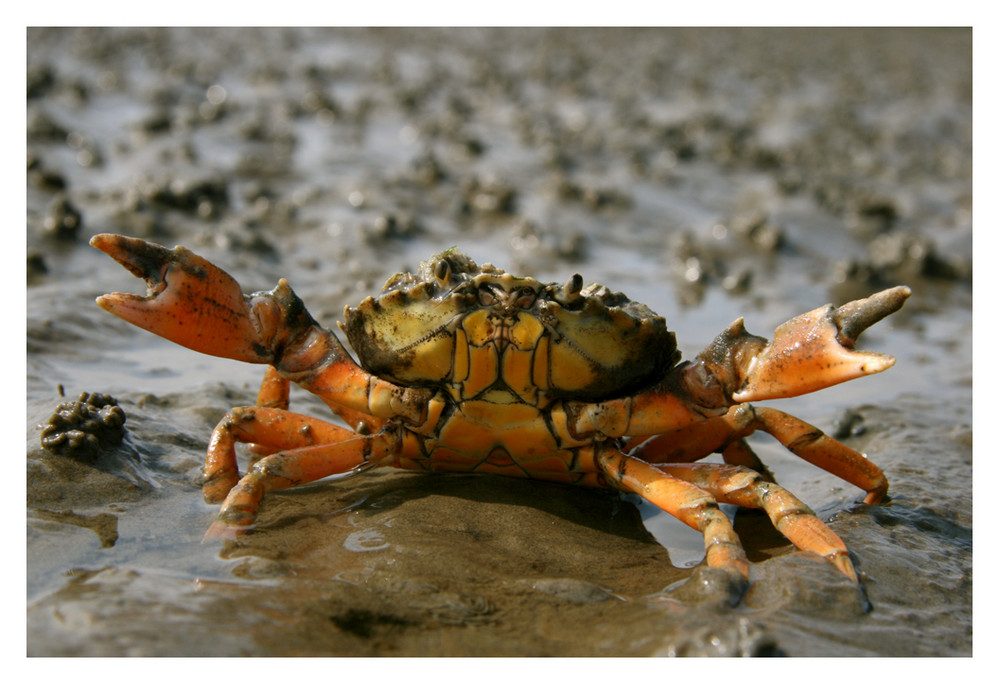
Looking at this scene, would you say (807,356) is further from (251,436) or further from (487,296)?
(251,436)

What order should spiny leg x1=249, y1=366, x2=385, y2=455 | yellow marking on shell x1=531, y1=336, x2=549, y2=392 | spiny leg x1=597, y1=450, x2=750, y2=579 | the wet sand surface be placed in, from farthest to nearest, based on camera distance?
1. spiny leg x1=249, y1=366, x2=385, y2=455
2. yellow marking on shell x1=531, y1=336, x2=549, y2=392
3. spiny leg x1=597, y1=450, x2=750, y2=579
4. the wet sand surface

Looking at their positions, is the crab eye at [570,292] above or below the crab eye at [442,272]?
below

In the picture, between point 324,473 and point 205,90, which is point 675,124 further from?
point 324,473

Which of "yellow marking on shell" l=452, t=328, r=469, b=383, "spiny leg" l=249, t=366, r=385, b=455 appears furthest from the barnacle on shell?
"yellow marking on shell" l=452, t=328, r=469, b=383

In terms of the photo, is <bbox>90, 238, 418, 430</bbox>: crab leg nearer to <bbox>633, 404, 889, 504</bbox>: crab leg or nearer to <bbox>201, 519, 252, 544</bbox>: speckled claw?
<bbox>201, 519, 252, 544</bbox>: speckled claw

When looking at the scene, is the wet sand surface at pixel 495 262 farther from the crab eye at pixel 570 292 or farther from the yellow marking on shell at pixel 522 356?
the crab eye at pixel 570 292

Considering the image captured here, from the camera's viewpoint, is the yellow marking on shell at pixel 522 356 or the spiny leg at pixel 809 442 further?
the spiny leg at pixel 809 442

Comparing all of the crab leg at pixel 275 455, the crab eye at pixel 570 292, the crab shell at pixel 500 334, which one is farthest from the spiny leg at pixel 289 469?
the crab eye at pixel 570 292

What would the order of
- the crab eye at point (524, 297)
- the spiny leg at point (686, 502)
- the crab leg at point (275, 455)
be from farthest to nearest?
1. the crab leg at point (275, 455)
2. the crab eye at point (524, 297)
3. the spiny leg at point (686, 502)

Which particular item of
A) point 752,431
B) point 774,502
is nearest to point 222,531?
point 774,502
